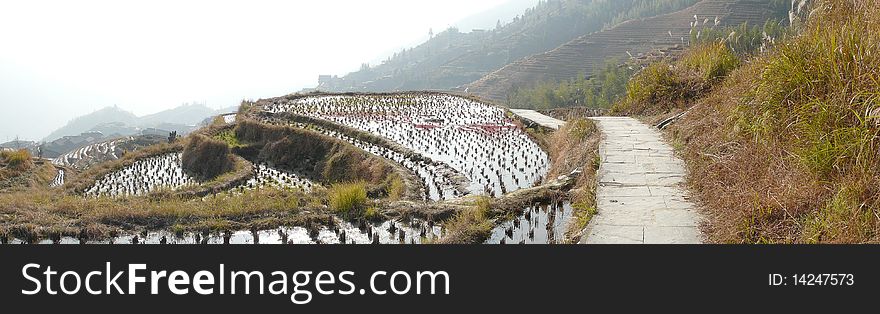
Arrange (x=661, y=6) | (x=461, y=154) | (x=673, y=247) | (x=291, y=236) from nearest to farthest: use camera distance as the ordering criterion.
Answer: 1. (x=673, y=247)
2. (x=291, y=236)
3. (x=461, y=154)
4. (x=661, y=6)

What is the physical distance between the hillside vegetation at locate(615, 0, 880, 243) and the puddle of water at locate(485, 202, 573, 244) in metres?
1.18

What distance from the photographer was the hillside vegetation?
3242mm

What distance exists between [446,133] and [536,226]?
9098mm

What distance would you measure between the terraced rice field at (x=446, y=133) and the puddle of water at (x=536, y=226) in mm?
1763

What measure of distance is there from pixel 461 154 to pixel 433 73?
133593 millimetres

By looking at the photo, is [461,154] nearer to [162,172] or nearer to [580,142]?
[580,142]

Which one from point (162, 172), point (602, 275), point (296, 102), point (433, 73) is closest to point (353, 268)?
point (602, 275)

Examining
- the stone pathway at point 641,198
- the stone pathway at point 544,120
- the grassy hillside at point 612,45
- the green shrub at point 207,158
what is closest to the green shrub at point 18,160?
the green shrub at point 207,158

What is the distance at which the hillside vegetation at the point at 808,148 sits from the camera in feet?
10.6

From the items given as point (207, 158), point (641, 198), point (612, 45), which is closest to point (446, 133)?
point (207, 158)

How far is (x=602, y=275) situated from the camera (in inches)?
109

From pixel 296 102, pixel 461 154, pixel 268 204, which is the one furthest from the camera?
pixel 296 102

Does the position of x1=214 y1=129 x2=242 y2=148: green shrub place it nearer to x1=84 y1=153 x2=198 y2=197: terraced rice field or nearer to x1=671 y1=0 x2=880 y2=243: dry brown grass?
x1=84 y1=153 x2=198 y2=197: terraced rice field

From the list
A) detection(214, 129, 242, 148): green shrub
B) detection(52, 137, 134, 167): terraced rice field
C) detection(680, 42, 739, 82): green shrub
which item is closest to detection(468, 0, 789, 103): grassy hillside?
detection(52, 137, 134, 167): terraced rice field
